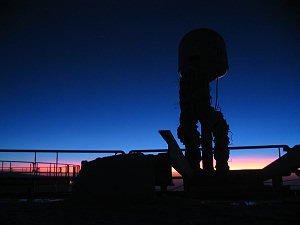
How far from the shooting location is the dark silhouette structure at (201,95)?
1341cm

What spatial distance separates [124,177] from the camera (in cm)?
557

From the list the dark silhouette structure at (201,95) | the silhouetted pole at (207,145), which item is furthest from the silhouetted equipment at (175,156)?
the silhouetted pole at (207,145)

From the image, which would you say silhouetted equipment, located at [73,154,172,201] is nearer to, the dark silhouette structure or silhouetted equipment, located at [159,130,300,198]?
silhouetted equipment, located at [159,130,300,198]

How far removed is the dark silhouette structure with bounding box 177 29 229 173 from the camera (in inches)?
528

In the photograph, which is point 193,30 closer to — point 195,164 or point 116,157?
point 195,164

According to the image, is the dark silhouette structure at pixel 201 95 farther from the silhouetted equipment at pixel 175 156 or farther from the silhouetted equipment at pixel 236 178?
the silhouetted equipment at pixel 175 156

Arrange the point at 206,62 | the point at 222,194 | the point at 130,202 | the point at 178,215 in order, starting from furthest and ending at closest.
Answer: the point at 206,62, the point at 222,194, the point at 130,202, the point at 178,215

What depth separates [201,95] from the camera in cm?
1417

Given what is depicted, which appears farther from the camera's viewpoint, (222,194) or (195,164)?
(195,164)

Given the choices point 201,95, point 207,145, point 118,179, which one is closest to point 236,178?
point 118,179

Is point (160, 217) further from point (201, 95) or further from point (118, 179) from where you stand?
point (201, 95)

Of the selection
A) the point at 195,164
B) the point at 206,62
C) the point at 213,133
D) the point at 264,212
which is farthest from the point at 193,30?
the point at 264,212

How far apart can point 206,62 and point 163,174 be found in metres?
9.59

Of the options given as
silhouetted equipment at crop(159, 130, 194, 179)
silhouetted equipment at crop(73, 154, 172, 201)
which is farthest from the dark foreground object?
silhouetted equipment at crop(159, 130, 194, 179)
